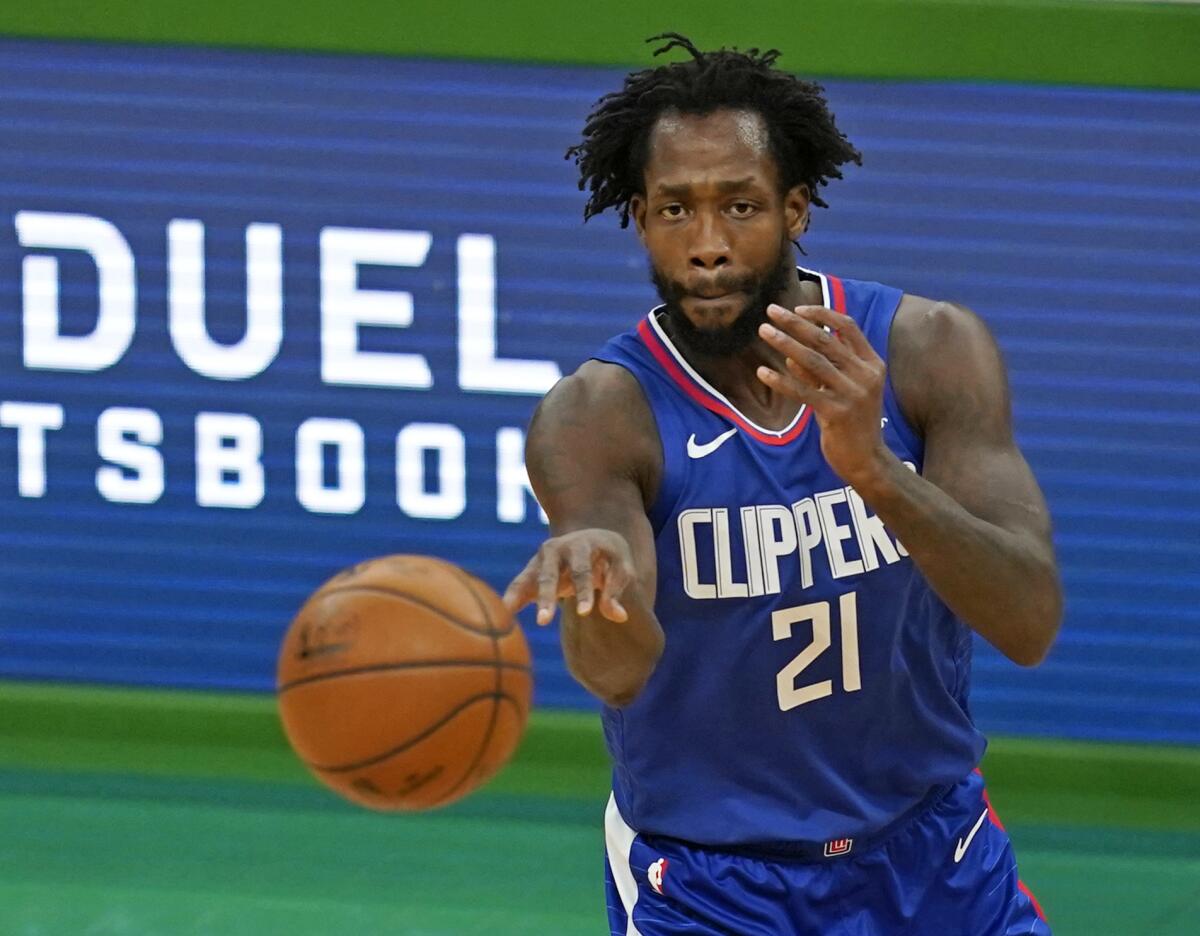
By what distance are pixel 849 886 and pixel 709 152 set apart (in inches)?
53.1

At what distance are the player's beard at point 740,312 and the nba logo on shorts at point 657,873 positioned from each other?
3.05 ft

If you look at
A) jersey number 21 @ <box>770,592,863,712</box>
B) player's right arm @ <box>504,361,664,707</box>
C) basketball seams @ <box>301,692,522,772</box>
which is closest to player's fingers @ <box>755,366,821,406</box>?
player's right arm @ <box>504,361,664,707</box>

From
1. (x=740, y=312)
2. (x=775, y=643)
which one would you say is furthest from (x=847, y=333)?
(x=775, y=643)

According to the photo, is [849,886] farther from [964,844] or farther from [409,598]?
[409,598]

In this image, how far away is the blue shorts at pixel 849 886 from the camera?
389 cm

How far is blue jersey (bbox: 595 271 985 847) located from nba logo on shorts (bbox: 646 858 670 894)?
0.20ft

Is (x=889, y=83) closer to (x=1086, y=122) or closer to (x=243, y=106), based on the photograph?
(x=1086, y=122)

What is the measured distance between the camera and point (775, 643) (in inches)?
154

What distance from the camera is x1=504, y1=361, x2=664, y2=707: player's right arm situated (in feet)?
11.4

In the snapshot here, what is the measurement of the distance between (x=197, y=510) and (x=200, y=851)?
111 centimetres

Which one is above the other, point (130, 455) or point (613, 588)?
point (613, 588)

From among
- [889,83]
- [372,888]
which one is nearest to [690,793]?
[372,888]

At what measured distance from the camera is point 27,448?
23.0ft

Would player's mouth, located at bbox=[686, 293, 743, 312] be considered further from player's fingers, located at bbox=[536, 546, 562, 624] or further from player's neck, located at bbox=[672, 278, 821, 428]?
player's fingers, located at bbox=[536, 546, 562, 624]
